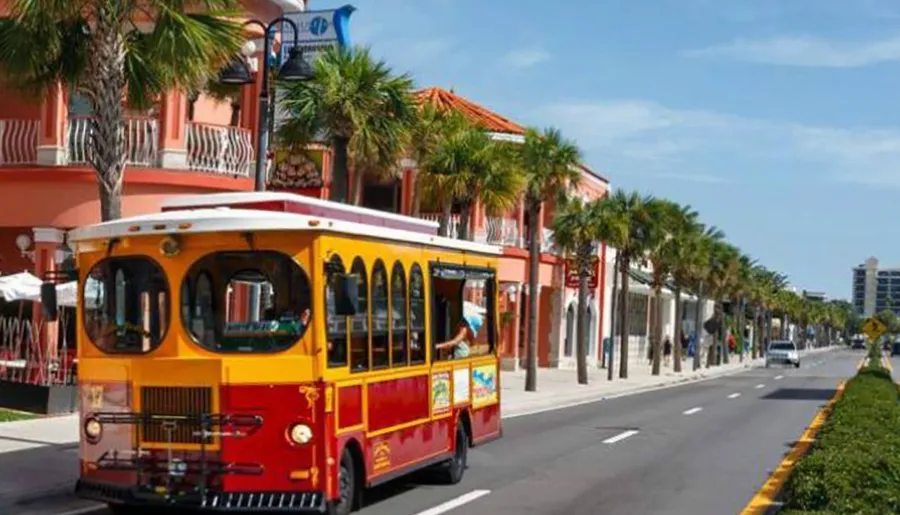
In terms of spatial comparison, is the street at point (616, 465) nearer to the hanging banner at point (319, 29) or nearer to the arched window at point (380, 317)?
the arched window at point (380, 317)

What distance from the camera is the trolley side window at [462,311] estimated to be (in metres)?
14.2

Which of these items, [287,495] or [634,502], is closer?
[287,495]

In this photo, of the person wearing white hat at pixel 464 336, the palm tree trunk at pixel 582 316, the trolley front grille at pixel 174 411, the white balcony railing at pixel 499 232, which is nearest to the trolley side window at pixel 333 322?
the trolley front grille at pixel 174 411

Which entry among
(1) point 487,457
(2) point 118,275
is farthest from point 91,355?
(1) point 487,457

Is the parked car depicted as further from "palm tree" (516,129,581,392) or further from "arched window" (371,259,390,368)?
"arched window" (371,259,390,368)

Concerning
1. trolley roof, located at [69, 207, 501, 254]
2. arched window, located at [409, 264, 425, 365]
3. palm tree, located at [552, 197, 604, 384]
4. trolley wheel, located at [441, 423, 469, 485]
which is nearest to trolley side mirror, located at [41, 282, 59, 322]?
trolley roof, located at [69, 207, 501, 254]

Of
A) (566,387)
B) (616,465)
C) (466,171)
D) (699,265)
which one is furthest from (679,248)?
(616,465)

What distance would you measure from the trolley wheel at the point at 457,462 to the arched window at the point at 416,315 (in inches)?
73.1

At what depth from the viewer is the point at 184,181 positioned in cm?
2516

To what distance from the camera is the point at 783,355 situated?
79.2m

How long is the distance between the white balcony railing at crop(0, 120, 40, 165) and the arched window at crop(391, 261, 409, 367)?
15144 millimetres

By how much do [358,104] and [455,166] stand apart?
6.15 meters

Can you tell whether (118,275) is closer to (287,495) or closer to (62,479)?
(287,495)

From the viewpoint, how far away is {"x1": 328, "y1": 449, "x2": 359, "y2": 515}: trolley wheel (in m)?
11.3
